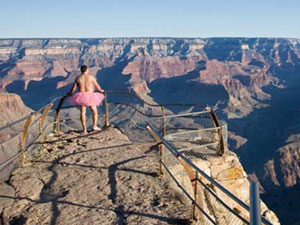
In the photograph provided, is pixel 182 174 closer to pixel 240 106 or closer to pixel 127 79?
pixel 240 106

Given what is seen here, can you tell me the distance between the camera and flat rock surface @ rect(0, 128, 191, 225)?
5.80m

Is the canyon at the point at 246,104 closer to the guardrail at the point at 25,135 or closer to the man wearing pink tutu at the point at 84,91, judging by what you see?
the man wearing pink tutu at the point at 84,91

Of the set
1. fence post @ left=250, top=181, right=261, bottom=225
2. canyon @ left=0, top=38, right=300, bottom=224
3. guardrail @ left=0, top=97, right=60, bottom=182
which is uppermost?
fence post @ left=250, top=181, right=261, bottom=225

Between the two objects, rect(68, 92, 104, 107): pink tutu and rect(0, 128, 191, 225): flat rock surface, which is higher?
rect(68, 92, 104, 107): pink tutu

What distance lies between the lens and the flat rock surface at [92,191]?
5.80 meters

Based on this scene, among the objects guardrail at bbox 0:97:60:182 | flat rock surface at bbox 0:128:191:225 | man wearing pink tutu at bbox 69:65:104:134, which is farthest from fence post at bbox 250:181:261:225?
man wearing pink tutu at bbox 69:65:104:134

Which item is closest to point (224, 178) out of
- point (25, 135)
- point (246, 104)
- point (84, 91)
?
point (84, 91)

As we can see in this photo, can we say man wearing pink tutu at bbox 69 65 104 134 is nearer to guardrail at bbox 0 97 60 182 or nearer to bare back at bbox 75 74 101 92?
bare back at bbox 75 74 101 92

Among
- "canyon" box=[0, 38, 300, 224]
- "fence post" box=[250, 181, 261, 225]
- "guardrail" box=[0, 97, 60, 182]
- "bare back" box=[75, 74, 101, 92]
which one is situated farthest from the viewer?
"canyon" box=[0, 38, 300, 224]

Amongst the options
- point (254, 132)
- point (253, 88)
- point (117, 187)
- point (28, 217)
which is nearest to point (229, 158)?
point (117, 187)

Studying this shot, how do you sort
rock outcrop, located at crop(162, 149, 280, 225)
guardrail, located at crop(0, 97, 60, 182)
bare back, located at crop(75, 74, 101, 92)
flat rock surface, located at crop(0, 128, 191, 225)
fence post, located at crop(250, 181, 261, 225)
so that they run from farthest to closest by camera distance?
1. bare back, located at crop(75, 74, 101, 92)
2. rock outcrop, located at crop(162, 149, 280, 225)
3. guardrail, located at crop(0, 97, 60, 182)
4. flat rock surface, located at crop(0, 128, 191, 225)
5. fence post, located at crop(250, 181, 261, 225)

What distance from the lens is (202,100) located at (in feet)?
463

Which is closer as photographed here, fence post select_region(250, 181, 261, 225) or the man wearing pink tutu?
fence post select_region(250, 181, 261, 225)

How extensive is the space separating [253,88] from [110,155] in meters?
153
